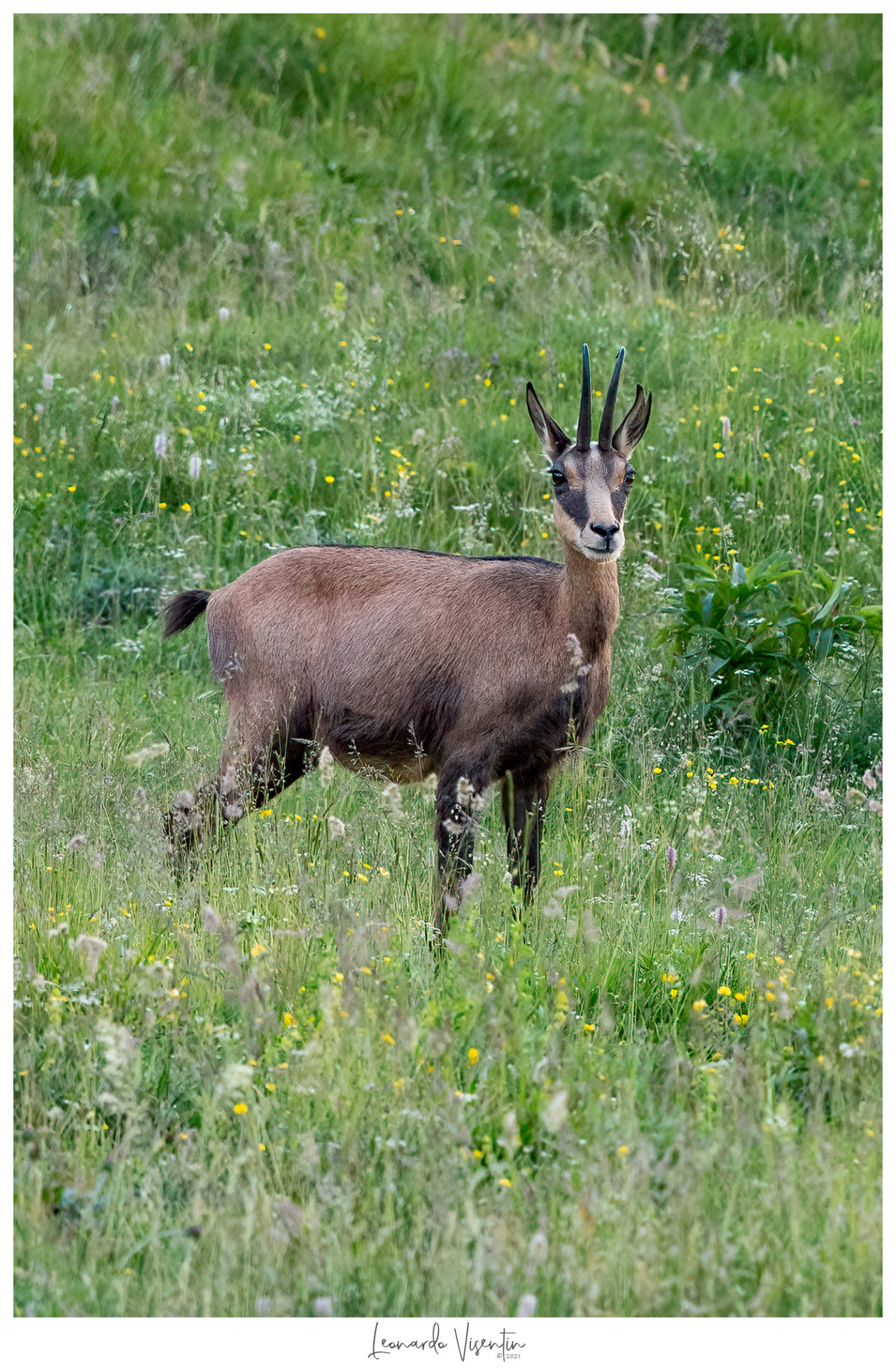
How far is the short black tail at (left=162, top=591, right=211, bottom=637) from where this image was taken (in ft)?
20.6

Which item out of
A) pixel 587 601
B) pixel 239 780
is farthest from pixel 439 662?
pixel 239 780

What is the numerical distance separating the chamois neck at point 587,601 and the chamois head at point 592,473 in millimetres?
98

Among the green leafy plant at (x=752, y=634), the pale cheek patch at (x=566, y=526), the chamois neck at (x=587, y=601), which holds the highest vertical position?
the pale cheek patch at (x=566, y=526)

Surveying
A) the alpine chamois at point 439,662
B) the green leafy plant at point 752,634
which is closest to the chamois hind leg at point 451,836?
the alpine chamois at point 439,662

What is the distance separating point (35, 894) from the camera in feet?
15.9

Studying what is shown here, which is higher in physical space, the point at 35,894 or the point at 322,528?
the point at 322,528

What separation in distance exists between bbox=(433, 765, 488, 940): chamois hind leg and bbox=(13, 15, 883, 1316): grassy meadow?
0.15m

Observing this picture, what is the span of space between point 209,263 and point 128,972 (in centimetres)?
728

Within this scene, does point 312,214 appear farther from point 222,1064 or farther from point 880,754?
point 222,1064

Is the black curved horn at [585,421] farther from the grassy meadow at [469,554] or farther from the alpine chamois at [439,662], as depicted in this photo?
the grassy meadow at [469,554]

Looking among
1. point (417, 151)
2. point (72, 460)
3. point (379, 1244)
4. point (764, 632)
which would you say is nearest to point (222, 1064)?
point (379, 1244)

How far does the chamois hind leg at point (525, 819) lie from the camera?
223 inches

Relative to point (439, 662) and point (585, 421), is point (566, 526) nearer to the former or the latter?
point (585, 421)

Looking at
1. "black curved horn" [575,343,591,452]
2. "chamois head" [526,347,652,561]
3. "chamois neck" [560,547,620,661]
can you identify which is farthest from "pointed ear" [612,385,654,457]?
"chamois neck" [560,547,620,661]
